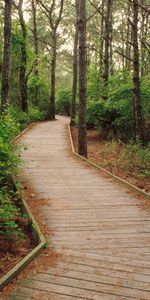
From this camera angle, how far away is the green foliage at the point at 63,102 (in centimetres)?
4222

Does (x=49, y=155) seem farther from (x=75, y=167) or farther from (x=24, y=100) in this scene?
(x=24, y=100)

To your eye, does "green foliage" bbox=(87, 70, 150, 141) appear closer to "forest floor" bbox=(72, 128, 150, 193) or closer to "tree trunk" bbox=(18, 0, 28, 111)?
"forest floor" bbox=(72, 128, 150, 193)

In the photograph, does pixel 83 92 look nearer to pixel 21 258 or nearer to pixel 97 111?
pixel 97 111

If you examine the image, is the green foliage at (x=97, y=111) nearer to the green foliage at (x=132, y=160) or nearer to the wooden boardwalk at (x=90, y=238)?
the green foliage at (x=132, y=160)

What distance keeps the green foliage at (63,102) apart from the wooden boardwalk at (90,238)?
30.9m

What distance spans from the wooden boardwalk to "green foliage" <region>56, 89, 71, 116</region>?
3087 centimetres

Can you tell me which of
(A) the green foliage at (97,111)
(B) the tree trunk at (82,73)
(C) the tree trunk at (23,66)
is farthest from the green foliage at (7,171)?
(C) the tree trunk at (23,66)

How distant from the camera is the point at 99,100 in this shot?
21.6m

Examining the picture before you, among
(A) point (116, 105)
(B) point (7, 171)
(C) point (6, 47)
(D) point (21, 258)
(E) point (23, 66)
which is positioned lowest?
(D) point (21, 258)

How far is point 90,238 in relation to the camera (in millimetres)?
6559

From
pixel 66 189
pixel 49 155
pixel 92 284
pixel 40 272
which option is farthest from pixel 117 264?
pixel 49 155

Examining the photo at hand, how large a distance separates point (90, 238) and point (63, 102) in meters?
38.4

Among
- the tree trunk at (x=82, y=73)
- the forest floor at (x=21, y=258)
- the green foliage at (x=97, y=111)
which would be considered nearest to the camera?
the forest floor at (x=21, y=258)

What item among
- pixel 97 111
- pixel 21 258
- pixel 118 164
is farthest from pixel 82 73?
pixel 21 258
